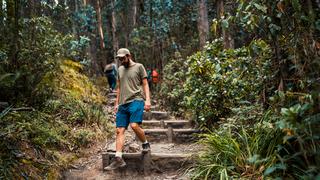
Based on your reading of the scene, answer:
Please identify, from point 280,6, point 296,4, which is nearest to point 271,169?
point 296,4

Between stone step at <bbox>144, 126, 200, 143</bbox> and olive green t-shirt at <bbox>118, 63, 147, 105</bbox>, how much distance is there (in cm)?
208

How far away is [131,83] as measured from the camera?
6156 mm

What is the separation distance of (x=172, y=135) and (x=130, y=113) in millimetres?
Answer: 2205

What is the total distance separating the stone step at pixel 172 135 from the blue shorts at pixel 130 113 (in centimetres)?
209

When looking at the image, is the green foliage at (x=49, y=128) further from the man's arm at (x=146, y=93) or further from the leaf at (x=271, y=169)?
the leaf at (x=271, y=169)

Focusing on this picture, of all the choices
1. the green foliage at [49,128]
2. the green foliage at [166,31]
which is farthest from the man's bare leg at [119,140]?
the green foliage at [166,31]

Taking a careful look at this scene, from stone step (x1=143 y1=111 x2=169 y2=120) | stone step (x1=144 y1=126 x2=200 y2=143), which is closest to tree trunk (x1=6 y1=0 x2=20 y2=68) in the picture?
stone step (x1=144 y1=126 x2=200 y2=143)

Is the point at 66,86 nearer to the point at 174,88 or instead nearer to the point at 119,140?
the point at 174,88

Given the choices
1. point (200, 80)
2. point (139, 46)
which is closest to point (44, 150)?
point (200, 80)

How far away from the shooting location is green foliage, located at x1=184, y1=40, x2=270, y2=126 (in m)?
5.21

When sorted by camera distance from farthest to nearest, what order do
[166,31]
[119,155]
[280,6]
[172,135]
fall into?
[166,31] → [172,135] → [119,155] → [280,6]

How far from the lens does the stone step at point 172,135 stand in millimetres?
8031

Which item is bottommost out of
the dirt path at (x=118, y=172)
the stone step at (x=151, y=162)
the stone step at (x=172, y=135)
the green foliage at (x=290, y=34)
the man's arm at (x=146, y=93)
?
the dirt path at (x=118, y=172)

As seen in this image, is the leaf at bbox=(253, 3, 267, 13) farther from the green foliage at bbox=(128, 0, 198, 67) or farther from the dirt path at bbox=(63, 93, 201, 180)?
the green foliage at bbox=(128, 0, 198, 67)
